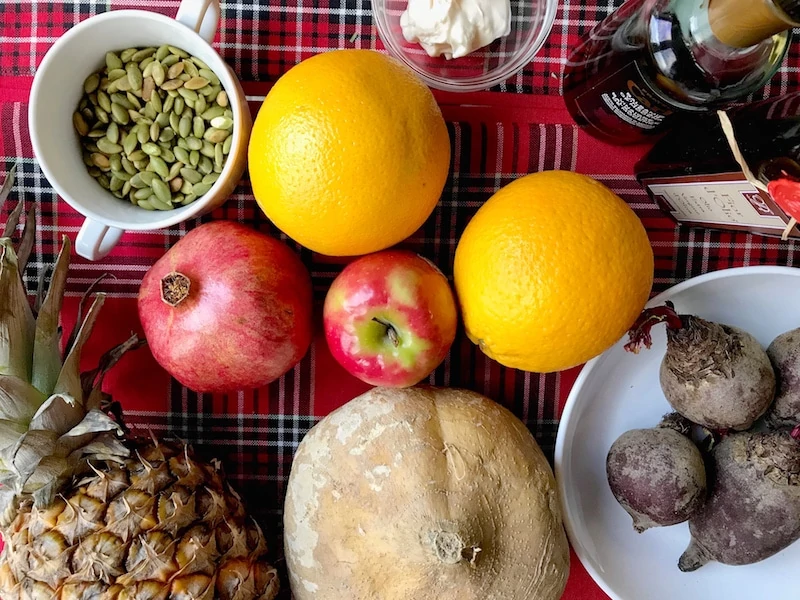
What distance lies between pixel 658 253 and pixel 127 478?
689 millimetres

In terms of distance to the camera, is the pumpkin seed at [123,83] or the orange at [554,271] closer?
the orange at [554,271]

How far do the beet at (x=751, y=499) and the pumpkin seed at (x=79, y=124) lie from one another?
0.84m

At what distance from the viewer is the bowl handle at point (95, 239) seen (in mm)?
802

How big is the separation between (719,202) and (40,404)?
0.72 meters

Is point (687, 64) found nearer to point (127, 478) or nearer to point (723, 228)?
point (723, 228)

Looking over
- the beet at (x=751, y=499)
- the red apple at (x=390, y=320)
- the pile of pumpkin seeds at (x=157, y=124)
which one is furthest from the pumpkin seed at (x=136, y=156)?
the beet at (x=751, y=499)

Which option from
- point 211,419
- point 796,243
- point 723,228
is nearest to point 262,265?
point 211,419

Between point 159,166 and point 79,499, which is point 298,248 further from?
point 79,499

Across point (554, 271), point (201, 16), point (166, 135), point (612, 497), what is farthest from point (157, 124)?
point (612, 497)

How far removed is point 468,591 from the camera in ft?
2.33

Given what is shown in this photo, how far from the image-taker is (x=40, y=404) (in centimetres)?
71

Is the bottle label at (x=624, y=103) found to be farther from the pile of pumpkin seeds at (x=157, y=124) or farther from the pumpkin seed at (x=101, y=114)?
the pumpkin seed at (x=101, y=114)

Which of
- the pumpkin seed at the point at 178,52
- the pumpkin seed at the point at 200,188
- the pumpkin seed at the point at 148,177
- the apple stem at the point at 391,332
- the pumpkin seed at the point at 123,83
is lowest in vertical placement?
the apple stem at the point at 391,332

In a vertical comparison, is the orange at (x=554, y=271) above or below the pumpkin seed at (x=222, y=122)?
below
